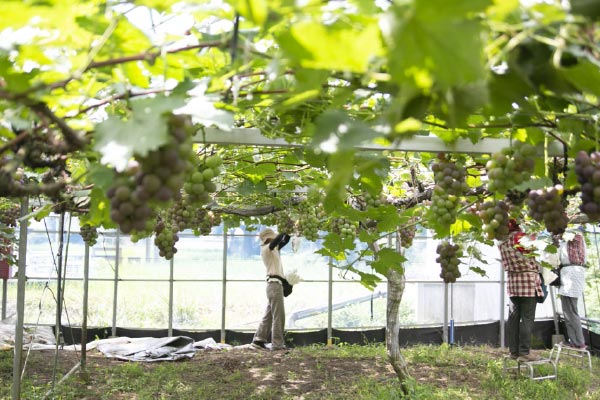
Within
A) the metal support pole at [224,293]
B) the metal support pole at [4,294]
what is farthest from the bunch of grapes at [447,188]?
the metal support pole at [4,294]

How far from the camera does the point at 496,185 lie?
4.83 ft

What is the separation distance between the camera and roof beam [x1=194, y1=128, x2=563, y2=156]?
161cm

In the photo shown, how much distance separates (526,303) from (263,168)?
3.89 metres

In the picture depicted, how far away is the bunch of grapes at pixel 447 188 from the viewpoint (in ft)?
6.27

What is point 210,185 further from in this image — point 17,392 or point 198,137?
point 17,392

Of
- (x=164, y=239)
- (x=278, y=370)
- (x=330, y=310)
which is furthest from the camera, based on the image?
(x=330, y=310)

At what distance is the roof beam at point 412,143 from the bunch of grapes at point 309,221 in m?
3.28

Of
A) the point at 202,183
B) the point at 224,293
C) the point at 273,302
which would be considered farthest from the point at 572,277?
the point at 202,183

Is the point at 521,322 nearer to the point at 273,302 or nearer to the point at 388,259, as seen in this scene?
the point at 273,302

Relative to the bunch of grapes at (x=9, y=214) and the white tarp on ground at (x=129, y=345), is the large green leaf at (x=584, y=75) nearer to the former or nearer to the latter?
the bunch of grapes at (x=9, y=214)

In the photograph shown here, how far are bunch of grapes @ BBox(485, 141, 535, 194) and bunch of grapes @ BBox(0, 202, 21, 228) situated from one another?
4.73 meters

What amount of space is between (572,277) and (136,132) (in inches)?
274

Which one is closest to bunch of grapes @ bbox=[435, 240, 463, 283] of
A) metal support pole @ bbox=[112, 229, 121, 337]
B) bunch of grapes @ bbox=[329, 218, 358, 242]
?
bunch of grapes @ bbox=[329, 218, 358, 242]

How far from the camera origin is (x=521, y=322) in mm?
6012
